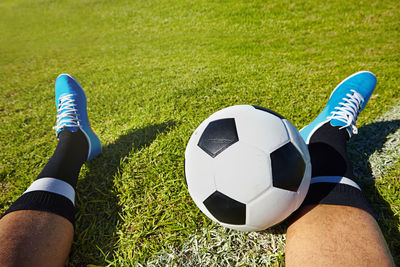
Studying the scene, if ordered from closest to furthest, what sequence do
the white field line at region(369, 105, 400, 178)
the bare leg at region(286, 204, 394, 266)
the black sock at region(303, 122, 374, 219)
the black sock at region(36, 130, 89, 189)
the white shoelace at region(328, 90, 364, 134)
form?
the bare leg at region(286, 204, 394, 266), the black sock at region(303, 122, 374, 219), the black sock at region(36, 130, 89, 189), the white field line at region(369, 105, 400, 178), the white shoelace at region(328, 90, 364, 134)

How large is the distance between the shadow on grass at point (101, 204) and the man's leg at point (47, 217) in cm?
21

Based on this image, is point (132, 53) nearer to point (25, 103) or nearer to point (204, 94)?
point (25, 103)

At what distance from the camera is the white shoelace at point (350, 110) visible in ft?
8.60

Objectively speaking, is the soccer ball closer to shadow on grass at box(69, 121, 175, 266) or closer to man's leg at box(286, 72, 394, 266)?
man's leg at box(286, 72, 394, 266)

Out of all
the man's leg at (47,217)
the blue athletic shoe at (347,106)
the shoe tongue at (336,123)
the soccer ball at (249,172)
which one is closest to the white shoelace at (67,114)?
the man's leg at (47,217)

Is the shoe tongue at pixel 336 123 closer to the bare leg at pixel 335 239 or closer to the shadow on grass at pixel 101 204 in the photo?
the bare leg at pixel 335 239

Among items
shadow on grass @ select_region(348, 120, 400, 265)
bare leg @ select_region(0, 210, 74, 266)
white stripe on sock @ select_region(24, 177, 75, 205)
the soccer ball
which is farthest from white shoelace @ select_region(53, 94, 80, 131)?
shadow on grass @ select_region(348, 120, 400, 265)

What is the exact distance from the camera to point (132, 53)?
8.79 meters

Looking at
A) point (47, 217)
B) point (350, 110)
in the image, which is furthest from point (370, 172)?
point (47, 217)

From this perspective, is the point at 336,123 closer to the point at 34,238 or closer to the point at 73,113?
the point at 34,238

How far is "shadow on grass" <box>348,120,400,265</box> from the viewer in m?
1.94

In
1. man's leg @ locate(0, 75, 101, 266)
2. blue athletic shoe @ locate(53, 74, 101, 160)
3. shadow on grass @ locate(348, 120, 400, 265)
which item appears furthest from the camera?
blue athletic shoe @ locate(53, 74, 101, 160)

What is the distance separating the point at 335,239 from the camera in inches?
61.1

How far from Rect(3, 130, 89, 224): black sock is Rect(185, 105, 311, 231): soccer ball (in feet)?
3.60
